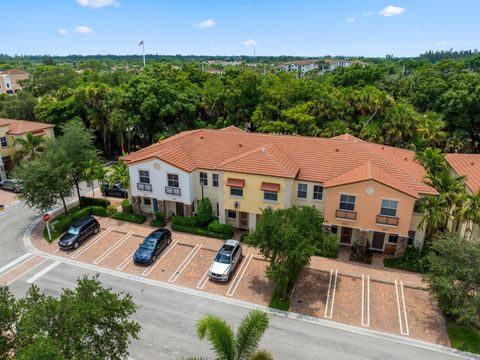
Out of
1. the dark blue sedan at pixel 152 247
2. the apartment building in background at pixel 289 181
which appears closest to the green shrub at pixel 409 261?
the apartment building in background at pixel 289 181

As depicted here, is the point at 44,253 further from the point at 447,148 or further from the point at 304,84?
the point at 447,148

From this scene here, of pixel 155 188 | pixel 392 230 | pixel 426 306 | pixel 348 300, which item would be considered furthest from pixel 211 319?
pixel 155 188

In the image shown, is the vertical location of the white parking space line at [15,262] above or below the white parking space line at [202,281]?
above

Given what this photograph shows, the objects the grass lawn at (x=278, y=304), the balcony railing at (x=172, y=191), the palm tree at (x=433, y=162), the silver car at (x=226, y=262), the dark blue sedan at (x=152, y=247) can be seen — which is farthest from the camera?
the balcony railing at (x=172, y=191)

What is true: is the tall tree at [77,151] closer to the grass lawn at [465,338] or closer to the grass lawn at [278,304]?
the grass lawn at [278,304]

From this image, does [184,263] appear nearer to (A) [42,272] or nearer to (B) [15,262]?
(A) [42,272]

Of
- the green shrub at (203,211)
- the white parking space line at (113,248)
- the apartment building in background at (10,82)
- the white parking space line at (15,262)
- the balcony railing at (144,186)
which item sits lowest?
the white parking space line at (15,262)

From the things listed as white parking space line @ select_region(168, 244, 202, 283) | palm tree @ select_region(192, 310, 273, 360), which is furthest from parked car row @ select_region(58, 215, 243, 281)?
palm tree @ select_region(192, 310, 273, 360)
